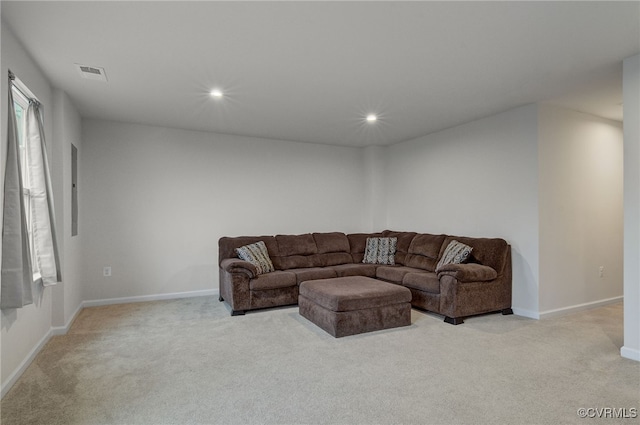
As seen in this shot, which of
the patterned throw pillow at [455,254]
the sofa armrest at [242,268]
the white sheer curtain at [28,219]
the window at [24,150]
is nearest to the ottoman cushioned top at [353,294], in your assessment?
the sofa armrest at [242,268]

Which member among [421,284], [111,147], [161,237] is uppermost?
[111,147]

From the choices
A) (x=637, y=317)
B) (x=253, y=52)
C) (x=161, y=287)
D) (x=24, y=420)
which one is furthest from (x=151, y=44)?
(x=637, y=317)

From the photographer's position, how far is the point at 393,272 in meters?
4.91

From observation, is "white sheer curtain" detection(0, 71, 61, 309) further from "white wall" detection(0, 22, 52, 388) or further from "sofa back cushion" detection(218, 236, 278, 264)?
"sofa back cushion" detection(218, 236, 278, 264)

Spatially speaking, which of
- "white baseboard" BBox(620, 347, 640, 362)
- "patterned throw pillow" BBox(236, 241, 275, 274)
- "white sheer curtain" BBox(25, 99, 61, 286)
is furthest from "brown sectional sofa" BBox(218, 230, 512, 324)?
"white sheer curtain" BBox(25, 99, 61, 286)

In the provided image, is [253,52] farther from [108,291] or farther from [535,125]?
[108,291]

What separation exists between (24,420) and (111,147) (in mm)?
3707

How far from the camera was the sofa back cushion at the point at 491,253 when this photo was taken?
4.25 meters

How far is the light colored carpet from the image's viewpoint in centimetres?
215

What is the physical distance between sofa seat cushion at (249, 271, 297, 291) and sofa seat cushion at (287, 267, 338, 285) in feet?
0.29

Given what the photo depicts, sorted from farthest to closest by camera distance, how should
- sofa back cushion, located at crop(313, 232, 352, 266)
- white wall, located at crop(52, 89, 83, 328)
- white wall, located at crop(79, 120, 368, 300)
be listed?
1. sofa back cushion, located at crop(313, 232, 352, 266)
2. white wall, located at crop(79, 120, 368, 300)
3. white wall, located at crop(52, 89, 83, 328)

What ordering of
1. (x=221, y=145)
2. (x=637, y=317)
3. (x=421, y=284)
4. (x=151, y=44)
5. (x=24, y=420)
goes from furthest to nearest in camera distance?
1. (x=221, y=145)
2. (x=421, y=284)
3. (x=637, y=317)
4. (x=151, y=44)
5. (x=24, y=420)

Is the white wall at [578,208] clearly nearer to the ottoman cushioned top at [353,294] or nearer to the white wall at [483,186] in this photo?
the white wall at [483,186]

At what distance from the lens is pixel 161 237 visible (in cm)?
518
